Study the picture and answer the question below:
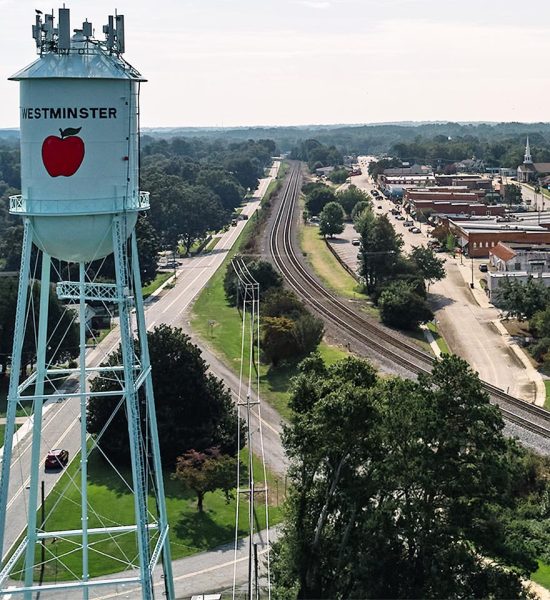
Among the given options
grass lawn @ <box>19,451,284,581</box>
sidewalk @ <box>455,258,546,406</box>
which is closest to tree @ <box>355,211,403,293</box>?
sidewalk @ <box>455,258,546,406</box>

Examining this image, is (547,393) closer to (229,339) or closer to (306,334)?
(306,334)

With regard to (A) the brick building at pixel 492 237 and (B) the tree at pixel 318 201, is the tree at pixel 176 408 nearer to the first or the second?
(A) the brick building at pixel 492 237

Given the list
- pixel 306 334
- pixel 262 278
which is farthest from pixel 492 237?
pixel 306 334

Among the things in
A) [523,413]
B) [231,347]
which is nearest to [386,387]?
[523,413]

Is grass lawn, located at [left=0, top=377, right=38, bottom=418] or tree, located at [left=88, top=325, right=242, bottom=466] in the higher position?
tree, located at [left=88, top=325, right=242, bottom=466]

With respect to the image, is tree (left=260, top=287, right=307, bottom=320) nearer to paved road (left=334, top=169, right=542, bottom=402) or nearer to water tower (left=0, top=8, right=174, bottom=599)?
paved road (left=334, top=169, right=542, bottom=402)
